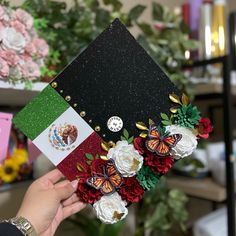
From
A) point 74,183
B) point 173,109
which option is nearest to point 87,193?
point 74,183

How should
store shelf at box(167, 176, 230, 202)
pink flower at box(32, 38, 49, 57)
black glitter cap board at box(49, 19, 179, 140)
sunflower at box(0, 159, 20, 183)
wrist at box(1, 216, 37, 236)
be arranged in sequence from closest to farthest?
wrist at box(1, 216, 37, 236) < black glitter cap board at box(49, 19, 179, 140) < pink flower at box(32, 38, 49, 57) < sunflower at box(0, 159, 20, 183) < store shelf at box(167, 176, 230, 202)

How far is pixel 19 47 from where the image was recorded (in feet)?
2.31

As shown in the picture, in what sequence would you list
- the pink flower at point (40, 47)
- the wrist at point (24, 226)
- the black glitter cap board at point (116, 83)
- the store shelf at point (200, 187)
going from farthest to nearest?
1. the store shelf at point (200, 187)
2. the pink flower at point (40, 47)
3. the black glitter cap board at point (116, 83)
4. the wrist at point (24, 226)

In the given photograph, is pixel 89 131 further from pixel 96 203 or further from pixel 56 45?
pixel 56 45


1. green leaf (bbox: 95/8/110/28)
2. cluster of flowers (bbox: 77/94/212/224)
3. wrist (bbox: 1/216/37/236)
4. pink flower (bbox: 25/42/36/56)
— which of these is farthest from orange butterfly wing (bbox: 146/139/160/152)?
green leaf (bbox: 95/8/110/28)

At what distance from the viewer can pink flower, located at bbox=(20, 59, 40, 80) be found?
2.34ft

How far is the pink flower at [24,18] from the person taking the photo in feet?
2.40

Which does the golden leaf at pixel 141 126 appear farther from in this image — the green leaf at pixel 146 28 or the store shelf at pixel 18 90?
the green leaf at pixel 146 28

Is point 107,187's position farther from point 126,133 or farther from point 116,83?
point 116,83

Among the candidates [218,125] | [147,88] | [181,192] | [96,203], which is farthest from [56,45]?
[218,125]

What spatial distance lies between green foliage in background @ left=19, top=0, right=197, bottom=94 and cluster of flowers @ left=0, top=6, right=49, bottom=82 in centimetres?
7

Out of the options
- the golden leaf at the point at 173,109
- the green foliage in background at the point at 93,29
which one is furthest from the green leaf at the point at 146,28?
the golden leaf at the point at 173,109

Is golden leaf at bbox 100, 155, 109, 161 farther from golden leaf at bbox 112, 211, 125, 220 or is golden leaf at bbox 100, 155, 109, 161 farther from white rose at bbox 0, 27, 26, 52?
white rose at bbox 0, 27, 26, 52

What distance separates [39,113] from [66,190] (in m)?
0.18
